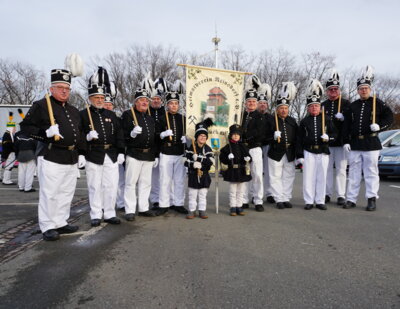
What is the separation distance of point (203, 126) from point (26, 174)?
21.5ft

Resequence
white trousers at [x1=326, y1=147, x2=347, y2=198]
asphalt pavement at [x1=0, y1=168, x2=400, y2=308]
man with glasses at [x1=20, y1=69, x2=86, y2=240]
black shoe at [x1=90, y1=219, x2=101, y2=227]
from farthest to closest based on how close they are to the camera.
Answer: white trousers at [x1=326, y1=147, x2=347, y2=198], black shoe at [x1=90, y1=219, x2=101, y2=227], man with glasses at [x1=20, y1=69, x2=86, y2=240], asphalt pavement at [x1=0, y1=168, x2=400, y2=308]

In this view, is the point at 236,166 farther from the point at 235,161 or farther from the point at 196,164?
the point at 196,164

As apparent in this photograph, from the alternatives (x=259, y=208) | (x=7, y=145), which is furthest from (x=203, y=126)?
(x=7, y=145)

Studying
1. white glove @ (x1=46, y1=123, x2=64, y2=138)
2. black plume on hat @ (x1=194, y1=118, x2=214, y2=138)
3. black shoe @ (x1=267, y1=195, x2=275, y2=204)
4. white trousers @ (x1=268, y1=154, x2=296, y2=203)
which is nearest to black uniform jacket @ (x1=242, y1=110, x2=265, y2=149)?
white trousers @ (x1=268, y1=154, x2=296, y2=203)

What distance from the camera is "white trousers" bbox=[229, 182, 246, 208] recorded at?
5578 millimetres

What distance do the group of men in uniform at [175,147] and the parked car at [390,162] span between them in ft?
15.4

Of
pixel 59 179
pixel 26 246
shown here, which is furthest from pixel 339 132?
pixel 26 246

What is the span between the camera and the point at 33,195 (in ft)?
27.3

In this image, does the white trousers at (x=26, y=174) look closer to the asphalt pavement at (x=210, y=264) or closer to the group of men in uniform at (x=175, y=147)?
the asphalt pavement at (x=210, y=264)

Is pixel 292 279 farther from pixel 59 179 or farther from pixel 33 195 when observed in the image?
pixel 33 195

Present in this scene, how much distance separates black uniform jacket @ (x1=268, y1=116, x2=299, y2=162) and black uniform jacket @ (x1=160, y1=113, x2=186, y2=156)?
6.28 feet

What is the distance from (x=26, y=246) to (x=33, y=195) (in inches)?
199

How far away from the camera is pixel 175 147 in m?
5.85

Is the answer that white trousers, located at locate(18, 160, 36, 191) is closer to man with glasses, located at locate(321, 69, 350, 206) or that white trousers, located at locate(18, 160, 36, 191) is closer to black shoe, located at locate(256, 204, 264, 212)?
black shoe, located at locate(256, 204, 264, 212)
